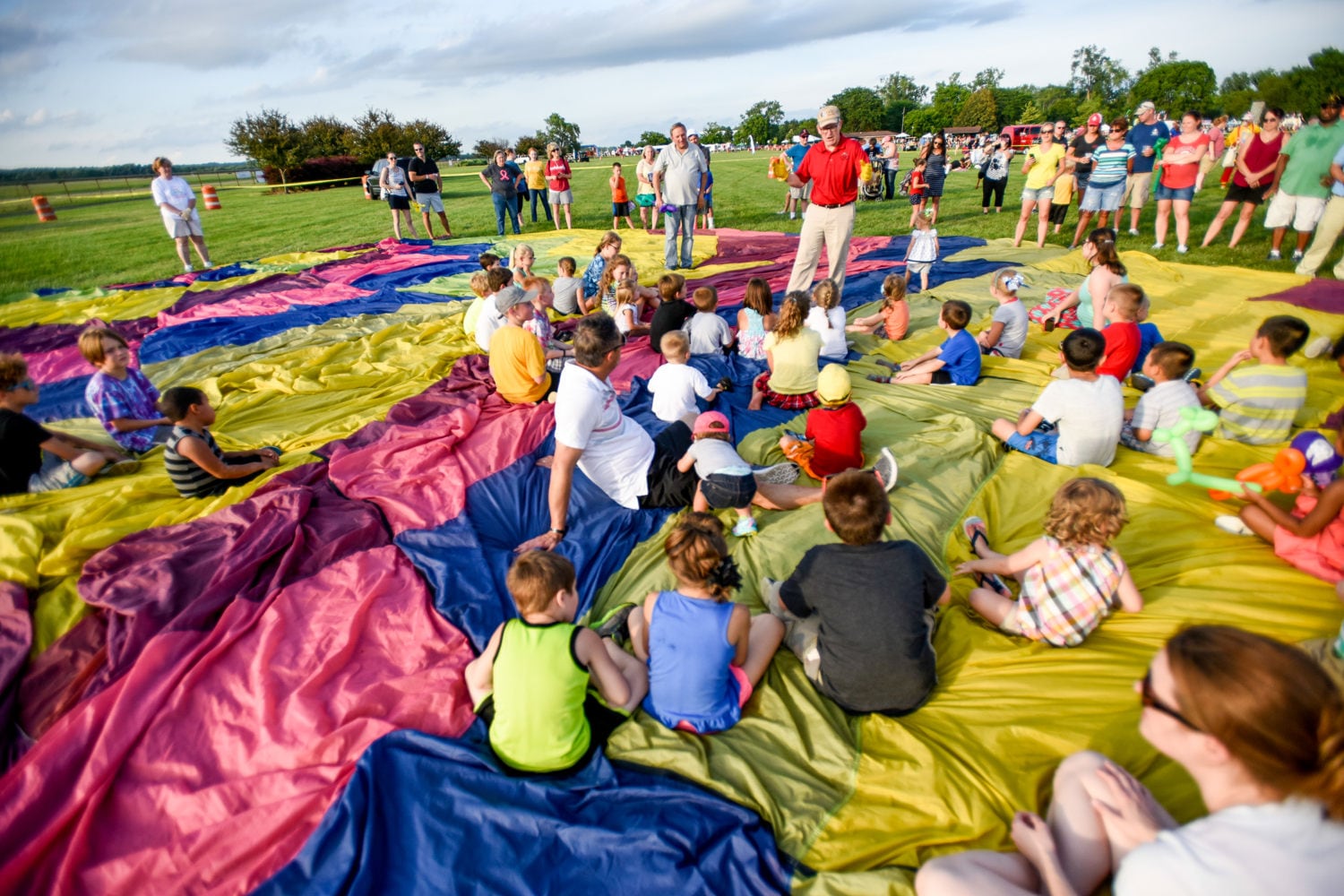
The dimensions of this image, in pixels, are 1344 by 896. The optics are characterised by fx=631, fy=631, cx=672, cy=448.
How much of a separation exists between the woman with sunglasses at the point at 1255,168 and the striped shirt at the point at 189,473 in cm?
1324

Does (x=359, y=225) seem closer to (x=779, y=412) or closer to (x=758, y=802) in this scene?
(x=779, y=412)

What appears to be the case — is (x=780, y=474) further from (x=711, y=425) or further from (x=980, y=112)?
(x=980, y=112)

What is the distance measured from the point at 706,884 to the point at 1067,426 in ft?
12.7

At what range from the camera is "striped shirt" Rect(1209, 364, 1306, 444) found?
441 cm

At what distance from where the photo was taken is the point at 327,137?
4172 cm

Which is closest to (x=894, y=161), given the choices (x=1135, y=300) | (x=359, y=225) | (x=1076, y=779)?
(x=1135, y=300)

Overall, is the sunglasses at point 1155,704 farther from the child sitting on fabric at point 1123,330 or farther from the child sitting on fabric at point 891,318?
the child sitting on fabric at point 891,318

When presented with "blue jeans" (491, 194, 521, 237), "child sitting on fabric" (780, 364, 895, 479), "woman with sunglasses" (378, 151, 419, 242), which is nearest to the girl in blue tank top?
"child sitting on fabric" (780, 364, 895, 479)

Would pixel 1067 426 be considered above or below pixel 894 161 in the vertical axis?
below

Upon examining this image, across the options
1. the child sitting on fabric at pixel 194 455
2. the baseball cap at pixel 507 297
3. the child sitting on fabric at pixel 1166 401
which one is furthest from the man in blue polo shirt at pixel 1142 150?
the child sitting on fabric at pixel 194 455

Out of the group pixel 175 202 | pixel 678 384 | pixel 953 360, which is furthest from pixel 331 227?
pixel 953 360

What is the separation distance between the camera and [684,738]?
284 cm

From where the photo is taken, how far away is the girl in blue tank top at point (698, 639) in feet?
9.07

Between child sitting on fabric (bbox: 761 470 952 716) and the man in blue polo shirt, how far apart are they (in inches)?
428
